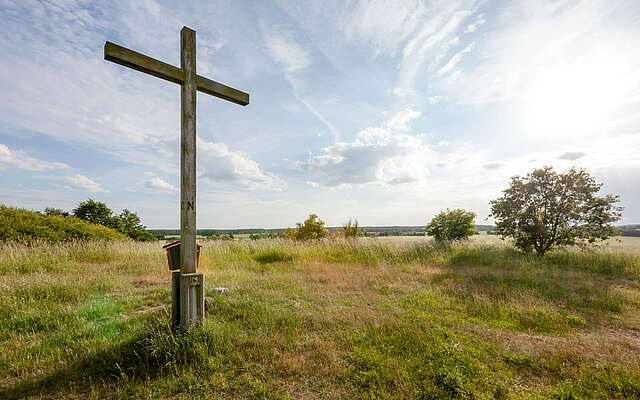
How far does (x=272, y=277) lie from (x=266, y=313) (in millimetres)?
2974

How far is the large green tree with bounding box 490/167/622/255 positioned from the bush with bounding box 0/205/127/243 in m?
19.4

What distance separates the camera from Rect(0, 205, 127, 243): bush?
10484 millimetres

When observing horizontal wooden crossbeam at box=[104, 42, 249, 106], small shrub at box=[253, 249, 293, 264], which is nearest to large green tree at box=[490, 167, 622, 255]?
small shrub at box=[253, 249, 293, 264]

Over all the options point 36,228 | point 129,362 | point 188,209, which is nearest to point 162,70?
point 188,209

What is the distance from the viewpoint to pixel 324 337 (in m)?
3.74

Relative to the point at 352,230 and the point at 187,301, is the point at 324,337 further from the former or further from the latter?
the point at 352,230

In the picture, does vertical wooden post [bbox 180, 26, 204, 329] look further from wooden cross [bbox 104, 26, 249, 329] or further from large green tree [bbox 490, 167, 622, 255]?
large green tree [bbox 490, 167, 622, 255]

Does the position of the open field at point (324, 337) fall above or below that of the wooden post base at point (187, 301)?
below

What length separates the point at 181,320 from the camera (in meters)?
3.38

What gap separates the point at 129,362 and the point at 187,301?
802 mm

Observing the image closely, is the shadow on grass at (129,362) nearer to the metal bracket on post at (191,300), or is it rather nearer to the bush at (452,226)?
the metal bracket on post at (191,300)

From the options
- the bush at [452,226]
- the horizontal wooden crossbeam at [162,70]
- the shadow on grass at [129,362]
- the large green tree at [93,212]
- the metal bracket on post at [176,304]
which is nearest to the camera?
the shadow on grass at [129,362]

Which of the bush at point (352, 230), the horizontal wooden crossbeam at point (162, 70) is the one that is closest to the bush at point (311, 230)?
the bush at point (352, 230)

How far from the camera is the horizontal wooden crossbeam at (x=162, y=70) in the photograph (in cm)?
325
